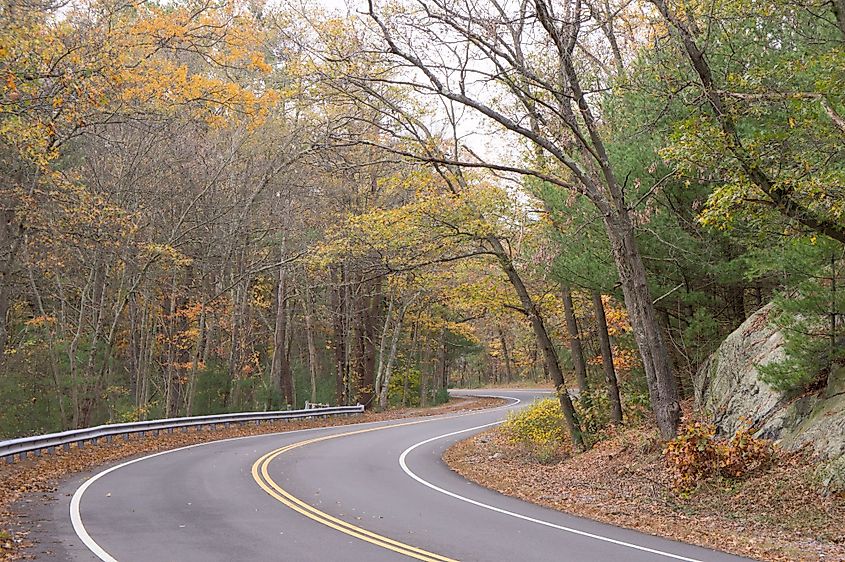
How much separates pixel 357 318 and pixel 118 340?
11.3 m

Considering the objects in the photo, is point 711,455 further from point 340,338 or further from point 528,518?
point 340,338

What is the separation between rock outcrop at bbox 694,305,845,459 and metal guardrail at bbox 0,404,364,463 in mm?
14589

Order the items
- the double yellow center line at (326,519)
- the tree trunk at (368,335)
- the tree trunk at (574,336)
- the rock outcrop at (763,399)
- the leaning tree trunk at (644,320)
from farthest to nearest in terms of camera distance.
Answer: the tree trunk at (368,335) → the tree trunk at (574,336) → the leaning tree trunk at (644,320) → the rock outcrop at (763,399) → the double yellow center line at (326,519)

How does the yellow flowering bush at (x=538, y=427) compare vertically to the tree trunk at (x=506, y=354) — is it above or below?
below

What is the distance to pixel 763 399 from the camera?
44.3ft

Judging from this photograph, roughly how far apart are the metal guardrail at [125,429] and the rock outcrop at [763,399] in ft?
47.9

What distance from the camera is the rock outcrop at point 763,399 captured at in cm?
1143

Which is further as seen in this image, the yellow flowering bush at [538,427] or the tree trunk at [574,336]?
the yellow flowering bush at [538,427]

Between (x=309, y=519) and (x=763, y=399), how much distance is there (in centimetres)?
895

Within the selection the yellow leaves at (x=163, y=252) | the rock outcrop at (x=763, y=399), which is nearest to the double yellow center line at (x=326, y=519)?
the rock outcrop at (x=763, y=399)

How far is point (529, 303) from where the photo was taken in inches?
759

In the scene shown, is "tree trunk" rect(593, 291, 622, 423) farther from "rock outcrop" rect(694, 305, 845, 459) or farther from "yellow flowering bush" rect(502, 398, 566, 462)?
"rock outcrop" rect(694, 305, 845, 459)

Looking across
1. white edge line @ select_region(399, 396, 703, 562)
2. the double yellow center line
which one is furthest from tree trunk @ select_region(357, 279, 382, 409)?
the double yellow center line

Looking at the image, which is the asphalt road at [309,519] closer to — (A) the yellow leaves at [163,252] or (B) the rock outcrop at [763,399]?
(B) the rock outcrop at [763,399]
